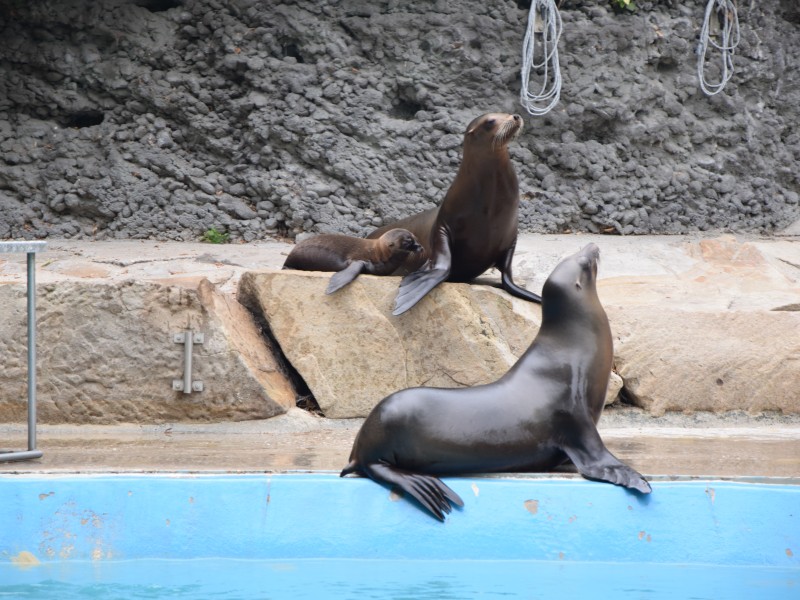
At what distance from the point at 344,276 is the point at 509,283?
0.89 m

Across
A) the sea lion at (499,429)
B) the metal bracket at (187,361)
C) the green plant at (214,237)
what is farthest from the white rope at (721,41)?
the sea lion at (499,429)

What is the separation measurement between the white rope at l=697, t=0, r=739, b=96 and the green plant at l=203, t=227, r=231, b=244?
3927 mm

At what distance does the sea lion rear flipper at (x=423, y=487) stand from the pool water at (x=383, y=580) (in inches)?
6.9

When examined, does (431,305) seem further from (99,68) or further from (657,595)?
(99,68)

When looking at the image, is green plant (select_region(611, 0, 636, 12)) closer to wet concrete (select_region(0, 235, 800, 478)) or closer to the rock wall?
the rock wall

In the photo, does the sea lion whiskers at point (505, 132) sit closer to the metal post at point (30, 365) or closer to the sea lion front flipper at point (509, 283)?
the sea lion front flipper at point (509, 283)

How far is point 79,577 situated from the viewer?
3322mm

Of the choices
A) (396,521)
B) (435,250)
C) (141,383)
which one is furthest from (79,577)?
(435,250)

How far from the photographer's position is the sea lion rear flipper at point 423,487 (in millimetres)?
3527

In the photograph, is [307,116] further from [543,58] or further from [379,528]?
[379,528]

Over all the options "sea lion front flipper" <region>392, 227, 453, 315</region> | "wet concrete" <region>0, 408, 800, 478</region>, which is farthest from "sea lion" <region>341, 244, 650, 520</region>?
"sea lion front flipper" <region>392, 227, 453, 315</region>

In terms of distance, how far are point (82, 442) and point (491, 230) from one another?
94.7 inches

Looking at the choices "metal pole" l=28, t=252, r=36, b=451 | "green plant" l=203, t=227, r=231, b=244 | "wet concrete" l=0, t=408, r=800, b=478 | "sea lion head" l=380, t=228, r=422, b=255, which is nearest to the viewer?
"wet concrete" l=0, t=408, r=800, b=478

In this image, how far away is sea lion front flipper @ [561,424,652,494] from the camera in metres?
3.52
